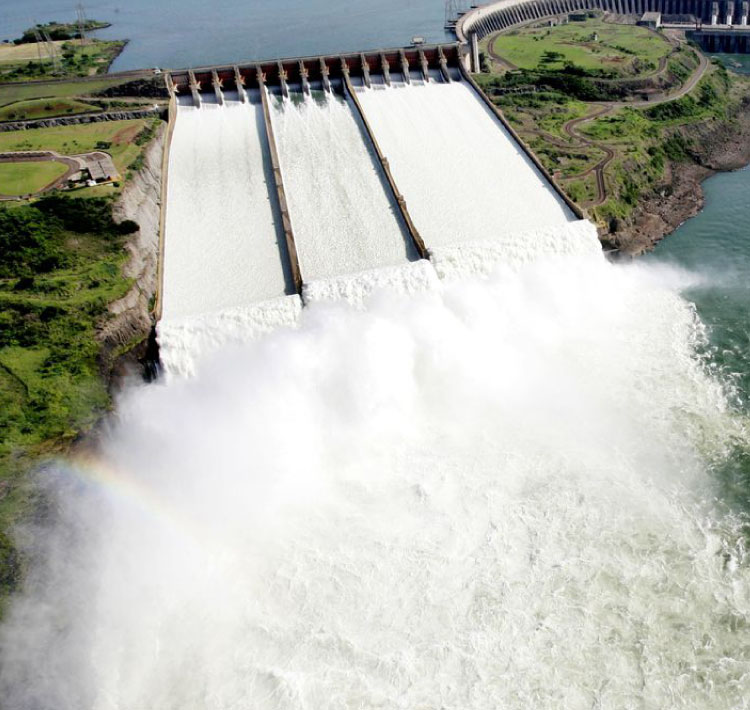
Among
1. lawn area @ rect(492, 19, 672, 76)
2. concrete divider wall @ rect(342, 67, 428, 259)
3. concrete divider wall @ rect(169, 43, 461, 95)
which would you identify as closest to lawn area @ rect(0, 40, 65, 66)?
concrete divider wall @ rect(169, 43, 461, 95)

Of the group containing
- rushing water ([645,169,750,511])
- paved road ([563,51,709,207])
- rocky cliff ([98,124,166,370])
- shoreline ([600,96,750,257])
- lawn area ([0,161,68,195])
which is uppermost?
lawn area ([0,161,68,195])

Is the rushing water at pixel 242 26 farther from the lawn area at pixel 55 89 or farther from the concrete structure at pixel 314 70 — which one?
the concrete structure at pixel 314 70

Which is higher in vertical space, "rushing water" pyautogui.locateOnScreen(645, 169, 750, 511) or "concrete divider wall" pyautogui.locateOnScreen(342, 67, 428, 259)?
"concrete divider wall" pyautogui.locateOnScreen(342, 67, 428, 259)

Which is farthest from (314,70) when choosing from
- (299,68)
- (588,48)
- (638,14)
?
(638,14)

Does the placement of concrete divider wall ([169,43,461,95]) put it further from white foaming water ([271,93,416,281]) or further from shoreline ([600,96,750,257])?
shoreline ([600,96,750,257])

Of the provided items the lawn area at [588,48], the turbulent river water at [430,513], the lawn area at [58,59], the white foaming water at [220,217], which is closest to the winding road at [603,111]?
the lawn area at [588,48]

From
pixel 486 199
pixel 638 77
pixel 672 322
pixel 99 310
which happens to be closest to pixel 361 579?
pixel 99 310

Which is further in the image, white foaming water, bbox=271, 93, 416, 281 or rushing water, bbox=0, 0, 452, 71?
rushing water, bbox=0, 0, 452, 71
